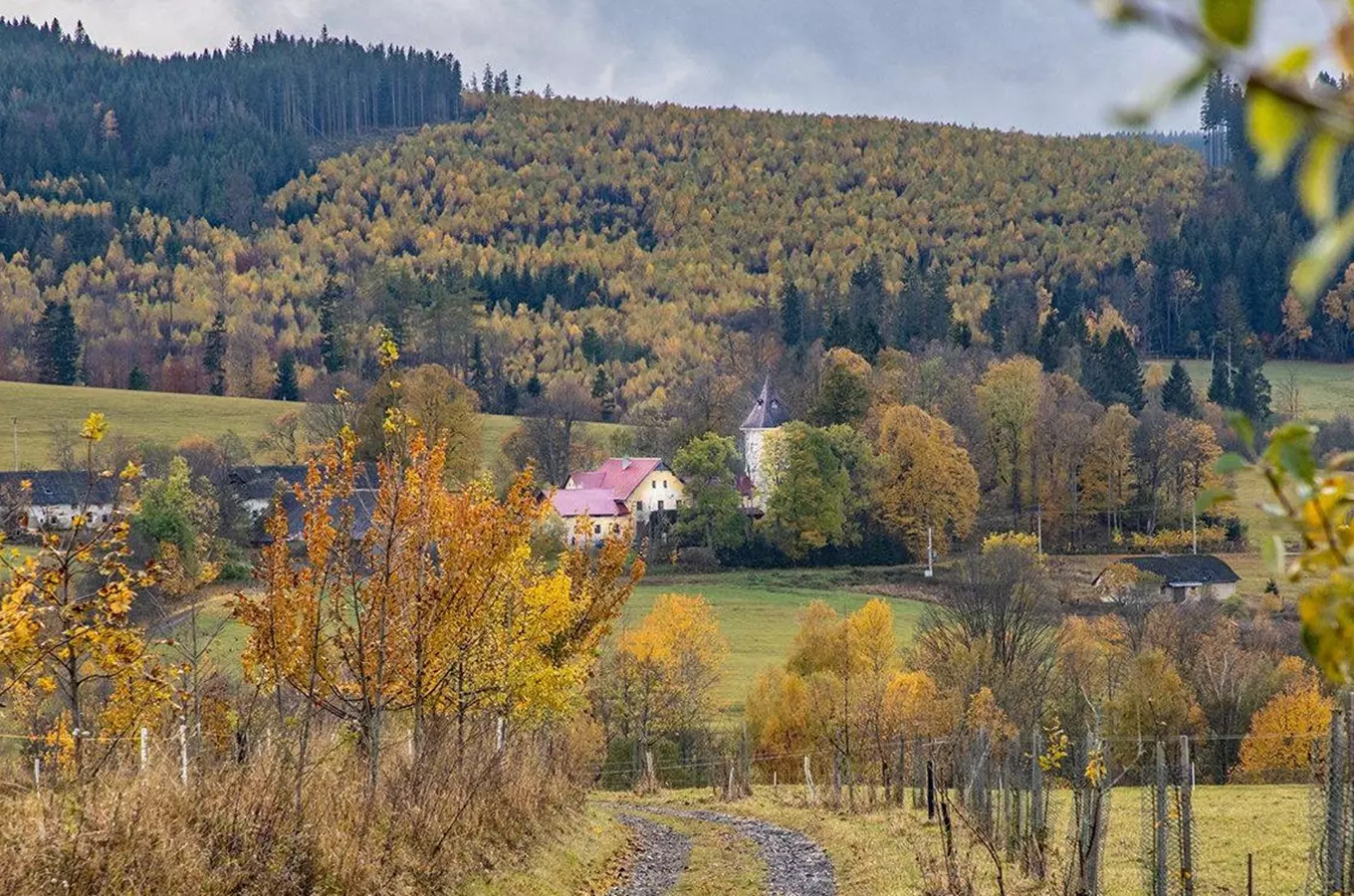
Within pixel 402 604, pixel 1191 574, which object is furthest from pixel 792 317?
pixel 402 604

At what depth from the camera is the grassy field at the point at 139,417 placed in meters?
99.0

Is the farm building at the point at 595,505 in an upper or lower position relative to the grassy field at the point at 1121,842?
upper

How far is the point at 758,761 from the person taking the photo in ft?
142

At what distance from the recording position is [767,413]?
99000 millimetres

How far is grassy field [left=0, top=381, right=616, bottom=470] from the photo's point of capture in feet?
325

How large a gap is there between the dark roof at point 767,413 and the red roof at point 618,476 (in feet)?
24.4

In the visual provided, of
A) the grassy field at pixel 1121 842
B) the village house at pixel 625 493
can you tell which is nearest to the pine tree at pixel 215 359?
the village house at pixel 625 493

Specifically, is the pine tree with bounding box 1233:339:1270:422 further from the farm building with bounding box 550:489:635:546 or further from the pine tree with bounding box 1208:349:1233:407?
the farm building with bounding box 550:489:635:546

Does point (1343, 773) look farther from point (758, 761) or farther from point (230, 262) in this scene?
point (230, 262)

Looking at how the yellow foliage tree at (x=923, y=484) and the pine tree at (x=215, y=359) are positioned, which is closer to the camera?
the yellow foliage tree at (x=923, y=484)

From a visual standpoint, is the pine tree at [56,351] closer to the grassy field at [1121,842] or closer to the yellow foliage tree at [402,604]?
the grassy field at [1121,842]

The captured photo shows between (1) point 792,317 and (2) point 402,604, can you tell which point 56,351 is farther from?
(2) point 402,604

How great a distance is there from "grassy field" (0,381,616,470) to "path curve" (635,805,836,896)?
222ft

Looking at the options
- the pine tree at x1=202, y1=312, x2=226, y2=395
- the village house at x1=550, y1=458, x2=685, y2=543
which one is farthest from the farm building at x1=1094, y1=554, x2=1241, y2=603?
the pine tree at x1=202, y1=312, x2=226, y2=395
